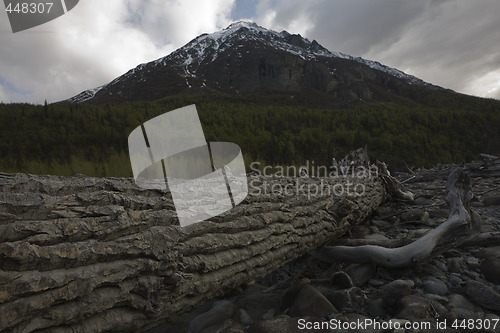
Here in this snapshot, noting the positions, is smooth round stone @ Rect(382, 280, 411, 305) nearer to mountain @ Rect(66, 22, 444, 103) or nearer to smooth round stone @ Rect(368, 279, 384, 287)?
smooth round stone @ Rect(368, 279, 384, 287)

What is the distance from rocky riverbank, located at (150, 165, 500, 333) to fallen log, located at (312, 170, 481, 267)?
3.3 inches

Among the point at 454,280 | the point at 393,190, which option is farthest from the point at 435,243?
the point at 393,190

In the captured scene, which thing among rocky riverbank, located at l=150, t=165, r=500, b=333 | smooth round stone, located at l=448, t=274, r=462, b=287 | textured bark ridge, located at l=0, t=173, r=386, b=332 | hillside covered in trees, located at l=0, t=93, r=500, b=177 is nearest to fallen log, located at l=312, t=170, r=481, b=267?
rocky riverbank, located at l=150, t=165, r=500, b=333

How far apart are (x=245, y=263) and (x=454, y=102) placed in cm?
5640

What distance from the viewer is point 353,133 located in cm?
1973

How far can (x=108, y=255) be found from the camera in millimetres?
1199

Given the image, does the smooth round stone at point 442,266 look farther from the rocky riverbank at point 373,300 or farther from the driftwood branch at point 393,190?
the driftwood branch at point 393,190

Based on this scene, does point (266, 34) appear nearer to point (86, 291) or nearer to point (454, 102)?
point (454, 102)

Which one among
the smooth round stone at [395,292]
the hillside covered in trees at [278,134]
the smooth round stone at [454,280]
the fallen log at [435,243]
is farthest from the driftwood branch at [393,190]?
the hillside covered in trees at [278,134]

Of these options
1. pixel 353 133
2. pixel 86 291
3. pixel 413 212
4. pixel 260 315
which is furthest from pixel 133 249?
pixel 353 133

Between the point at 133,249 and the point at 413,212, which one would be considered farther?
the point at 413,212

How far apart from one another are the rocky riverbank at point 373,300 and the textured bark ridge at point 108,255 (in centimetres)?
26

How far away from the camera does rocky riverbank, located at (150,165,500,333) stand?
1.53m

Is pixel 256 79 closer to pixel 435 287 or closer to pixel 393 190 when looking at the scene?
pixel 393 190
